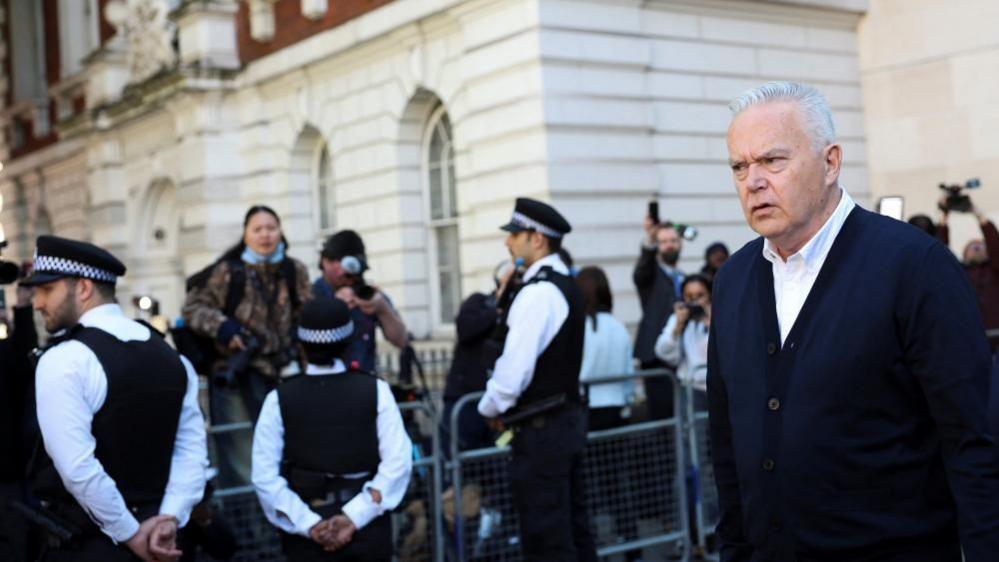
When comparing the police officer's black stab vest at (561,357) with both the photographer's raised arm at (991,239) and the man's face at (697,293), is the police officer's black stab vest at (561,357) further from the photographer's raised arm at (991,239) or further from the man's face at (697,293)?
the photographer's raised arm at (991,239)

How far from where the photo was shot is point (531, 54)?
41.8 feet

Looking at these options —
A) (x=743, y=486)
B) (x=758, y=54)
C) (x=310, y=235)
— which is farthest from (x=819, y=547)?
(x=310, y=235)

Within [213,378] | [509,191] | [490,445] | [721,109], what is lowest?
[490,445]

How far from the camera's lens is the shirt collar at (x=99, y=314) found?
487 cm

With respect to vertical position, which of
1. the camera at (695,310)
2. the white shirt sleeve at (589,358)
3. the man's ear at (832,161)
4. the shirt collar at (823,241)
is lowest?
the white shirt sleeve at (589,358)

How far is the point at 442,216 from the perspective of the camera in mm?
15445

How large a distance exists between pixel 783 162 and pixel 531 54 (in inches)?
383

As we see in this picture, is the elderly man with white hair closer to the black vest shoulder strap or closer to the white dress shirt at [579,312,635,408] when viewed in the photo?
the black vest shoulder strap

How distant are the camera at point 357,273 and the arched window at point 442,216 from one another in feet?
23.2

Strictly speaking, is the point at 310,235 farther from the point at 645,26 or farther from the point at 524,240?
the point at 524,240

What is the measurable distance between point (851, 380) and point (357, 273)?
5302 millimetres

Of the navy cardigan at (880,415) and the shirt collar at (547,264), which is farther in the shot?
the shirt collar at (547,264)

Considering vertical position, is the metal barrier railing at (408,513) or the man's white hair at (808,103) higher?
the man's white hair at (808,103)

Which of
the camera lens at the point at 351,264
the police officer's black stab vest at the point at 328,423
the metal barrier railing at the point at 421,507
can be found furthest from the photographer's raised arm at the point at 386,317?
the police officer's black stab vest at the point at 328,423
